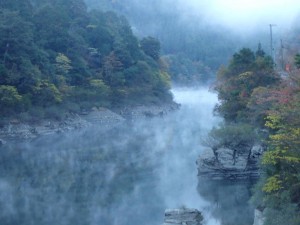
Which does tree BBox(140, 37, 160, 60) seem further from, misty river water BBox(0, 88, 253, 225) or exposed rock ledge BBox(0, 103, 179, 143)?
misty river water BBox(0, 88, 253, 225)

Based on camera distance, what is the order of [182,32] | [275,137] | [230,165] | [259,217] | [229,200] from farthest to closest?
[182,32], [230,165], [229,200], [259,217], [275,137]

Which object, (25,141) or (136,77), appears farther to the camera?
(136,77)

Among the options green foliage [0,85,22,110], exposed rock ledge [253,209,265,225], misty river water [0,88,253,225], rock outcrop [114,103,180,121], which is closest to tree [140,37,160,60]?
rock outcrop [114,103,180,121]

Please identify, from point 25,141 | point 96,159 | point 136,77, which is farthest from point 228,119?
point 136,77

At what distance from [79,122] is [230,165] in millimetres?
21610

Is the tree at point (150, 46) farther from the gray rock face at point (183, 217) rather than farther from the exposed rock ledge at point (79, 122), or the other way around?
the gray rock face at point (183, 217)

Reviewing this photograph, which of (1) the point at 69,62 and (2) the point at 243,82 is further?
(1) the point at 69,62

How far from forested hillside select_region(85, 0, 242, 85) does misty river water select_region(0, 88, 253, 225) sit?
245 feet

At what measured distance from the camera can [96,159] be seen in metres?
27.9

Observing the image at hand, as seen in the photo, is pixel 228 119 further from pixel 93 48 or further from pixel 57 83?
pixel 93 48

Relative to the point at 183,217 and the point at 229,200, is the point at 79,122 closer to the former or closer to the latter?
the point at 229,200

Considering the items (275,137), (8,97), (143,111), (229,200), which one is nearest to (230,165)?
(229,200)

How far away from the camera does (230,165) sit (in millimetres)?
22688

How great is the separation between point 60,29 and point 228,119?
2405 cm
